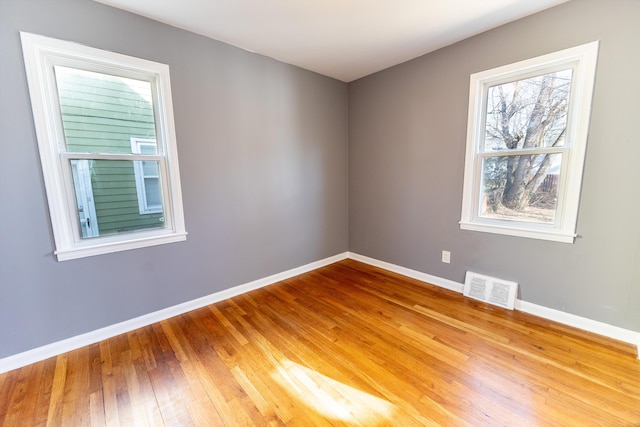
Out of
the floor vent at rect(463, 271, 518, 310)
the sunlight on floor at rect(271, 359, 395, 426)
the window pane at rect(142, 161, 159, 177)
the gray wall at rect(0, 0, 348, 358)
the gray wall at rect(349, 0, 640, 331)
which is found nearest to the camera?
the sunlight on floor at rect(271, 359, 395, 426)

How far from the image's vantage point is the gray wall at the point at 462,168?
5.98 ft

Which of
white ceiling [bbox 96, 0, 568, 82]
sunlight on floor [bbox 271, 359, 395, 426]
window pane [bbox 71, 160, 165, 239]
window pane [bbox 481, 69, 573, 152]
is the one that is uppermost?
white ceiling [bbox 96, 0, 568, 82]

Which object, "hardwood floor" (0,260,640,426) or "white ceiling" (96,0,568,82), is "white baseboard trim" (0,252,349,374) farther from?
"white ceiling" (96,0,568,82)

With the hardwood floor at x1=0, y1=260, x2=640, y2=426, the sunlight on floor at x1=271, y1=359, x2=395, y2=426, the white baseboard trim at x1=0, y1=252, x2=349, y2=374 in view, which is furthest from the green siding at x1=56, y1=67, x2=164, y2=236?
the sunlight on floor at x1=271, y1=359, x2=395, y2=426

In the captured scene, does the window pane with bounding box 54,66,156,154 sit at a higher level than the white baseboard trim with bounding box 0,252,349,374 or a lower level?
higher

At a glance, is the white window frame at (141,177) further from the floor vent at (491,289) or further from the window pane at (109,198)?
the floor vent at (491,289)

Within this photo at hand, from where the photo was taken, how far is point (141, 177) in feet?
7.22

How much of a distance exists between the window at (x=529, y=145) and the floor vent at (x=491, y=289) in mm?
472

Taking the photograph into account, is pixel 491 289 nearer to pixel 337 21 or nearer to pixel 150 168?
pixel 337 21

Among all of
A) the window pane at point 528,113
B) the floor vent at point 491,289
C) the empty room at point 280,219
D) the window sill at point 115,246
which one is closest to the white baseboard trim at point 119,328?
the empty room at point 280,219

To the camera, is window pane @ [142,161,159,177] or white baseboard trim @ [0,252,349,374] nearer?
white baseboard trim @ [0,252,349,374]

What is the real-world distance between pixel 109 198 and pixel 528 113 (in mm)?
3566

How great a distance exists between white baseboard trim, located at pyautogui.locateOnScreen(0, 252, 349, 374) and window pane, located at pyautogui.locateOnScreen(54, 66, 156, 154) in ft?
4.59

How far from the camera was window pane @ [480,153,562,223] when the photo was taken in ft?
7.13
